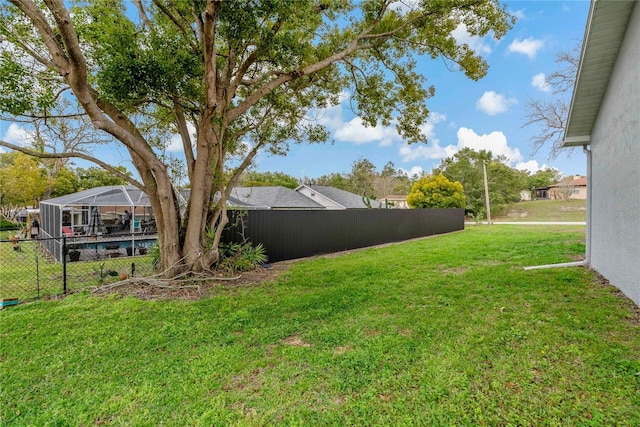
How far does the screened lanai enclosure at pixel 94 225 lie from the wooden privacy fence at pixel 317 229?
3.94m

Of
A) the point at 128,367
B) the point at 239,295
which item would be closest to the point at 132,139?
the point at 239,295

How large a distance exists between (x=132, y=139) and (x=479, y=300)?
5.96m

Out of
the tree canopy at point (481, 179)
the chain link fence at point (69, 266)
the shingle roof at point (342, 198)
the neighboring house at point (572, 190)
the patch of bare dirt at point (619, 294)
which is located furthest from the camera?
the neighboring house at point (572, 190)

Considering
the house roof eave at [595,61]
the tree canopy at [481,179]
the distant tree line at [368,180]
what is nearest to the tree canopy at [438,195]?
the distant tree line at [368,180]

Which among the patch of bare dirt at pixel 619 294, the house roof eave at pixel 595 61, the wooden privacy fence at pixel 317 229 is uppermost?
the house roof eave at pixel 595 61

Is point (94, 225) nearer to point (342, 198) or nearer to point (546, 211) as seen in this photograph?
point (342, 198)

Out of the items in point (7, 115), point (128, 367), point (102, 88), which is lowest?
point (128, 367)

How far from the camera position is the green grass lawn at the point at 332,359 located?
2.16 meters

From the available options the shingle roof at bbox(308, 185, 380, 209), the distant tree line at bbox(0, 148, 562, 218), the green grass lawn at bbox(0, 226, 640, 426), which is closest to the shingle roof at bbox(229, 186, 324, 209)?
the distant tree line at bbox(0, 148, 562, 218)

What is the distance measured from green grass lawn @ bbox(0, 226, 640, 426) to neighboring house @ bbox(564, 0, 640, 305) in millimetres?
727

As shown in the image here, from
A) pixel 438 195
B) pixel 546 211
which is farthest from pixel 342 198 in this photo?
pixel 546 211

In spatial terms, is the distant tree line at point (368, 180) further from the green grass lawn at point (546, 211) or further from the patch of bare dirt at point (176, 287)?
the patch of bare dirt at point (176, 287)

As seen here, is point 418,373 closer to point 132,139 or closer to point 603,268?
point 603,268

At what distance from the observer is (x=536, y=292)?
4.63 meters
